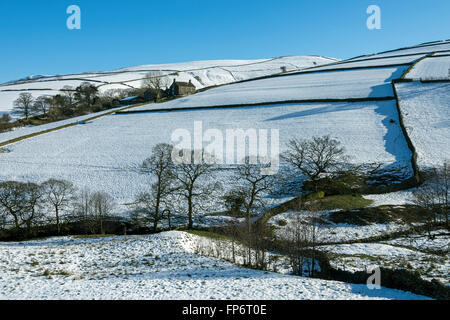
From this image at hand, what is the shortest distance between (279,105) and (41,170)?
→ 50.2 metres

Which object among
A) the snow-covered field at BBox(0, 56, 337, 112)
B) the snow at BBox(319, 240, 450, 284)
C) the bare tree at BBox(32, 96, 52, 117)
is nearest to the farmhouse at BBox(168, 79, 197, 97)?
the snow-covered field at BBox(0, 56, 337, 112)

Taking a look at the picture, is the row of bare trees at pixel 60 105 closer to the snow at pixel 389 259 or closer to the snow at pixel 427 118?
the snow at pixel 427 118

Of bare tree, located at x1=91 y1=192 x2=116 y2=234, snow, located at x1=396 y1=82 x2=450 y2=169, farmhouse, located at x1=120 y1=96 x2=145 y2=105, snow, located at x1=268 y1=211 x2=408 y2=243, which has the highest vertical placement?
farmhouse, located at x1=120 y1=96 x2=145 y2=105

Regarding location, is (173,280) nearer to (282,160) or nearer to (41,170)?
(282,160)

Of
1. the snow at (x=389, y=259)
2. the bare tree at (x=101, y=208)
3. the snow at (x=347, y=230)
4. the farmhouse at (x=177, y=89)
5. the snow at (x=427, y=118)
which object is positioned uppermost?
the farmhouse at (x=177, y=89)

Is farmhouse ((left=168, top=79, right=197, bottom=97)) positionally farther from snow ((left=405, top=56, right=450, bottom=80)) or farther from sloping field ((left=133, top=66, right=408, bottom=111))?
snow ((left=405, top=56, right=450, bottom=80))

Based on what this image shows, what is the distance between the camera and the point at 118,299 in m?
11.9

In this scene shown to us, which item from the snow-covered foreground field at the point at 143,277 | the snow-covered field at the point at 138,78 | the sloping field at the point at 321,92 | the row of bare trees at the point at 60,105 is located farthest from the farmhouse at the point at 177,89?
the snow-covered foreground field at the point at 143,277

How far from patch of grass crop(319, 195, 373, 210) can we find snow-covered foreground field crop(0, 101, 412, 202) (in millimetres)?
8479

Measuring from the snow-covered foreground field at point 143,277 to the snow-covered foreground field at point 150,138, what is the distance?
14.4 meters

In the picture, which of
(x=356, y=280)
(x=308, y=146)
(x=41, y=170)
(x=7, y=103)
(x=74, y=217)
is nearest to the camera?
(x=356, y=280)

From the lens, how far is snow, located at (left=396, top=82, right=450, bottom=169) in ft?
118

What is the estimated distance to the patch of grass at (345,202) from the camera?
1109 inches
